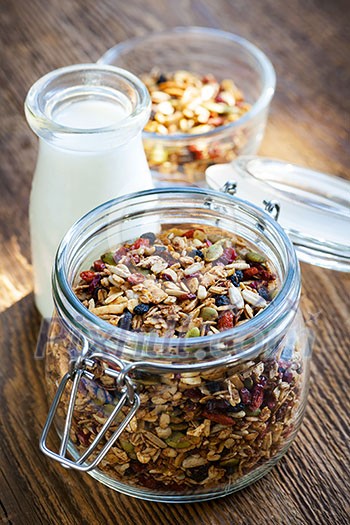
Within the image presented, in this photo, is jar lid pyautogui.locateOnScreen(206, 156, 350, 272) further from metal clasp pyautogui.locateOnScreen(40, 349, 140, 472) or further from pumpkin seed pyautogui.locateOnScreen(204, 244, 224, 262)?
metal clasp pyautogui.locateOnScreen(40, 349, 140, 472)

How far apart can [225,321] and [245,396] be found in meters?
0.06

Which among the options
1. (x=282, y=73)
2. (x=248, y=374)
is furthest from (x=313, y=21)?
(x=248, y=374)

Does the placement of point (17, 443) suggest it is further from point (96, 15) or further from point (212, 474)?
point (96, 15)

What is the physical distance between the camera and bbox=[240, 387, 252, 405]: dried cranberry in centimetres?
66

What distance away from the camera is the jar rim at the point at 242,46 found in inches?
41.4

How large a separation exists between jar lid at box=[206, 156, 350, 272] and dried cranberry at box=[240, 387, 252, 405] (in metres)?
0.19

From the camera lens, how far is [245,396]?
664mm

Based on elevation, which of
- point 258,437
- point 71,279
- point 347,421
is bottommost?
point 347,421

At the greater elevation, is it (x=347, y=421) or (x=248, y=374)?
(x=248, y=374)

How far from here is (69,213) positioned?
2.72 feet

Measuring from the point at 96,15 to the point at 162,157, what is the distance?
483 millimetres

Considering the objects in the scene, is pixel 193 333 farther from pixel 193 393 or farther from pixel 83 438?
pixel 83 438

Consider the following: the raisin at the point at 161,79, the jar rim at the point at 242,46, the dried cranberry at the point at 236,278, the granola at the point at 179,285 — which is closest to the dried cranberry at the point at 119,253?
the granola at the point at 179,285

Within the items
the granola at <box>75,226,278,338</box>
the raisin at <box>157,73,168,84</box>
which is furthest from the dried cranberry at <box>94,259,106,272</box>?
the raisin at <box>157,73,168,84</box>
